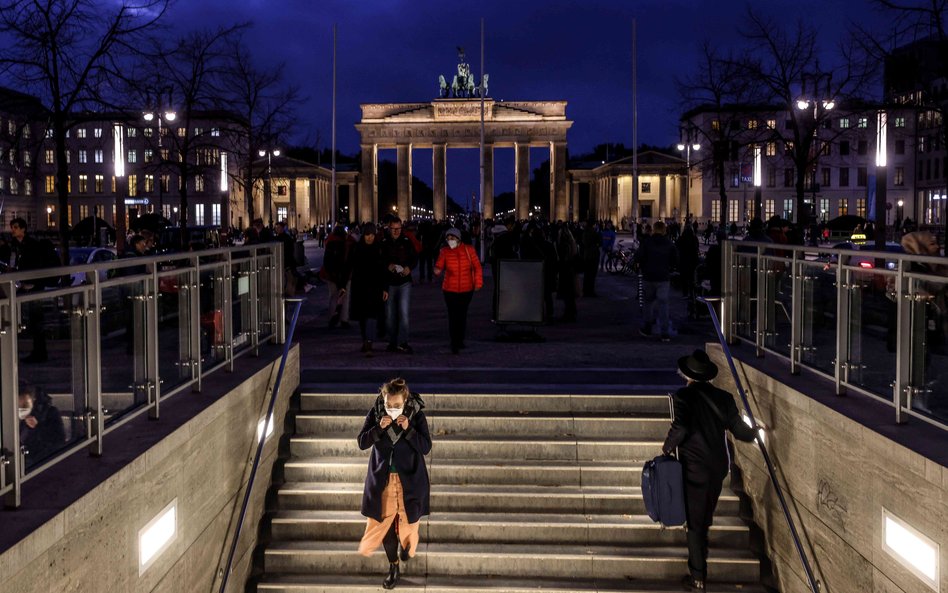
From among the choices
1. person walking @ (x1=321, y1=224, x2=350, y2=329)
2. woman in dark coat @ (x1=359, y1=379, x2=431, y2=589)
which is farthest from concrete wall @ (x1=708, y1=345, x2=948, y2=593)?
person walking @ (x1=321, y1=224, x2=350, y2=329)

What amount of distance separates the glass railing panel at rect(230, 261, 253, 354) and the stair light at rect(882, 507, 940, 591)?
20.0 ft

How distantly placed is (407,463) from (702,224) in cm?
9866

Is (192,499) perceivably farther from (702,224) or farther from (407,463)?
(702,224)

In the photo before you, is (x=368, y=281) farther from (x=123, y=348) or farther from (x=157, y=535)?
(x=157, y=535)

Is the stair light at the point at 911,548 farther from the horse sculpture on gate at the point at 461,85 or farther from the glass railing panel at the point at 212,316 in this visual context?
the horse sculpture on gate at the point at 461,85

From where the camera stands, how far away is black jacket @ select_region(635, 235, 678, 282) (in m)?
16.0

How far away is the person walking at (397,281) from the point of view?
13695 mm

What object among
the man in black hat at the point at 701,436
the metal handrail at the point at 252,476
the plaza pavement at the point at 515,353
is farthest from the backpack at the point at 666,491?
the metal handrail at the point at 252,476

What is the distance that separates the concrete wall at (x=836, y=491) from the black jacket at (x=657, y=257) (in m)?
6.46

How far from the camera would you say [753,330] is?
1066cm

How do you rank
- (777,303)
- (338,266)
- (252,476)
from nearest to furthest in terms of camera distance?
(252,476) < (777,303) < (338,266)

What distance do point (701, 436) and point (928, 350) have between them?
1.80 metres

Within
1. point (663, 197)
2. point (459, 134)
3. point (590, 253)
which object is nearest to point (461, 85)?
point (459, 134)

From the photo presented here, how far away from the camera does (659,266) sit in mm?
16047
